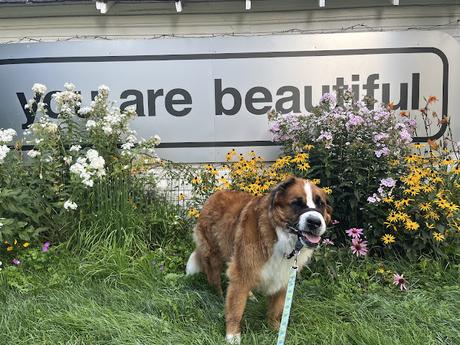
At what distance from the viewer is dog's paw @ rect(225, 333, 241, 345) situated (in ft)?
10.0

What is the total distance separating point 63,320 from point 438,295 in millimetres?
2967

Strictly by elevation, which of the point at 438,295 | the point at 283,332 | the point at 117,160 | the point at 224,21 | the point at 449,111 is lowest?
the point at 438,295

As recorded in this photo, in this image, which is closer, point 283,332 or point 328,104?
point 283,332

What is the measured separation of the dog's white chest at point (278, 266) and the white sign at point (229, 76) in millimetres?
2600

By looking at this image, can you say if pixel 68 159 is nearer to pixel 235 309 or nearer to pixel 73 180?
pixel 73 180

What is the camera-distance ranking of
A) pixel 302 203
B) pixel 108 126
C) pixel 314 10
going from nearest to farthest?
pixel 302 203 → pixel 108 126 → pixel 314 10

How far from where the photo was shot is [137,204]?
4.91 meters

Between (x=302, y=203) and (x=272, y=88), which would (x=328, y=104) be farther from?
(x=302, y=203)

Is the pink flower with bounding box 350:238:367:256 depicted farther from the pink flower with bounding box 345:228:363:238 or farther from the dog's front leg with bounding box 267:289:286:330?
the dog's front leg with bounding box 267:289:286:330

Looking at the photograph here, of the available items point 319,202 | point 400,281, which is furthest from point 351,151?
point 319,202

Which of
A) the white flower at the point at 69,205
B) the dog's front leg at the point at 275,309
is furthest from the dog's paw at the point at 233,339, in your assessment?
the white flower at the point at 69,205

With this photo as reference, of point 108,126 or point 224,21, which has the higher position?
point 224,21

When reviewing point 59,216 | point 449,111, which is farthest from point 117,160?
point 449,111

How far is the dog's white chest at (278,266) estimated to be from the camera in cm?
297
